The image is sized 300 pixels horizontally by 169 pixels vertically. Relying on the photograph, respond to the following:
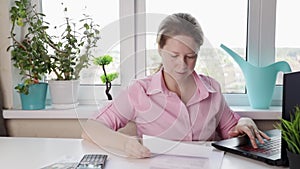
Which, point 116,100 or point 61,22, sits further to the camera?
point 61,22

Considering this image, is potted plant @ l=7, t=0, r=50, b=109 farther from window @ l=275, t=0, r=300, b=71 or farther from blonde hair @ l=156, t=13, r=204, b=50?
A: window @ l=275, t=0, r=300, b=71

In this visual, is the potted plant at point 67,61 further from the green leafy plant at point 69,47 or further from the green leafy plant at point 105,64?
the green leafy plant at point 105,64

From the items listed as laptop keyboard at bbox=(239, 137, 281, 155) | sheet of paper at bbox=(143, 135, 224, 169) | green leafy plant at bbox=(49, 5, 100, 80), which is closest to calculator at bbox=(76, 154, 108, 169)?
sheet of paper at bbox=(143, 135, 224, 169)

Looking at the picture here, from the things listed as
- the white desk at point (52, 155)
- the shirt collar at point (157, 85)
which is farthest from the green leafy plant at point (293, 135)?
the shirt collar at point (157, 85)

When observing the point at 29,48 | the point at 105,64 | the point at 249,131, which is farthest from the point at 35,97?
the point at 249,131

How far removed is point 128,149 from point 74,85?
0.55m

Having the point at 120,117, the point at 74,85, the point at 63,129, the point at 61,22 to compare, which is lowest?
the point at 63,129

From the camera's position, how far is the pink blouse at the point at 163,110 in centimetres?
130

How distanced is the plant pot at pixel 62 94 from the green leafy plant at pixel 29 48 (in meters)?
0.08

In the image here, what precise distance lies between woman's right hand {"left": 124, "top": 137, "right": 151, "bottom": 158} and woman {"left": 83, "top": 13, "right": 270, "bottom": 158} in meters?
0.05

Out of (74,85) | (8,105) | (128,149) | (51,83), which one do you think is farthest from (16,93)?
(128,149)

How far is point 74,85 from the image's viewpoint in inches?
61.5

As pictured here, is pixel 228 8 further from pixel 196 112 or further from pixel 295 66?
pixel 196 112

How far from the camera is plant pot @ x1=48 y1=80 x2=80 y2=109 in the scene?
5.28 ft
